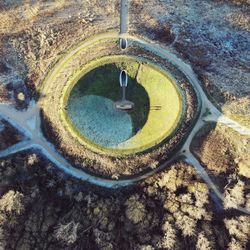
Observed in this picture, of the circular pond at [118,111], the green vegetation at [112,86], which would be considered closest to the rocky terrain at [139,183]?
the circular pond at [118,111]

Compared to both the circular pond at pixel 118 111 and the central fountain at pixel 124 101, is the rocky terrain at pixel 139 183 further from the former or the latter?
the central fountain at pixel 124 101

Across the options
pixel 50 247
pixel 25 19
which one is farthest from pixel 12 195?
pixel 25 19

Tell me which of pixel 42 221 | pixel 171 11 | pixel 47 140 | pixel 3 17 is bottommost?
pixel 42 221

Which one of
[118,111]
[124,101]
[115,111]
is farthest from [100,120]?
[124,101]

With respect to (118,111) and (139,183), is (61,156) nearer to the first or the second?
(118,111)

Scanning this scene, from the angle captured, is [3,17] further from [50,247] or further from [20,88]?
[50,247]

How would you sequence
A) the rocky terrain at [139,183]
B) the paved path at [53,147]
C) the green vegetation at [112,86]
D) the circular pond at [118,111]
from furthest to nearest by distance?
the green vegetation at [112,86]
the circular pond at [118,111]
the paved path at [53,147]
the rocky terrain at [139,183]

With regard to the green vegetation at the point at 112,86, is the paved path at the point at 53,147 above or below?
below

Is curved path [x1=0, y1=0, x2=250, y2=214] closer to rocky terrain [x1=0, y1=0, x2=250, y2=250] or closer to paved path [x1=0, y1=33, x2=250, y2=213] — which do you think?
paved path [x1=0, y1=33, x2=250, y2=213]
